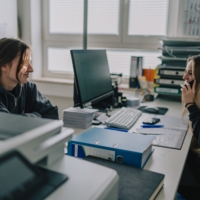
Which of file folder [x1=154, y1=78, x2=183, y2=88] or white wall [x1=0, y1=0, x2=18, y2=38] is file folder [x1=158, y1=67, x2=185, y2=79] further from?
white wall [x1=0, y1=0, x2=18, y2=38]

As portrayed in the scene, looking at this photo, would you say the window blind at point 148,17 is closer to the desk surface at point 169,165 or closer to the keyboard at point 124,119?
the keyboard at point 124,119

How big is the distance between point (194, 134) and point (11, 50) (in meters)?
1.05

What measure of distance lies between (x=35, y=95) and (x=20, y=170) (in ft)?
3.97

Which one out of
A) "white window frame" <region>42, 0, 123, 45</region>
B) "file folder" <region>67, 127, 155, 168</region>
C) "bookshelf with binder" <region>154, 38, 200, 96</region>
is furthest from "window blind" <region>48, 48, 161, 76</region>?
"file folder" <region>67, 127, 155, 168</region>

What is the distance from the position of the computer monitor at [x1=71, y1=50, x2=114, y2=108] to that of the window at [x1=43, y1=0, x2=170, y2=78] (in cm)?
95

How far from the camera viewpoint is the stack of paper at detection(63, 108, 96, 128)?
4.92ft

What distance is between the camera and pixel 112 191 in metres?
0.58

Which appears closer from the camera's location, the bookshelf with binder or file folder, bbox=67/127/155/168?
file folder, bbox=67/127/155/168

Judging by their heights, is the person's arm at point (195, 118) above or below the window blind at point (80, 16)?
below

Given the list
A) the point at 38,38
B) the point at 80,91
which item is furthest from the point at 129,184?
the point at 38,38

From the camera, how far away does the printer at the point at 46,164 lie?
1.54ft

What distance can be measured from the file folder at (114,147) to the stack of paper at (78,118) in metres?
0.30

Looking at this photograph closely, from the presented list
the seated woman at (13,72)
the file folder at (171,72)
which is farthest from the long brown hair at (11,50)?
the file folder at (171,72)

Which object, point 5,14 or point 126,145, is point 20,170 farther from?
point 5,14
